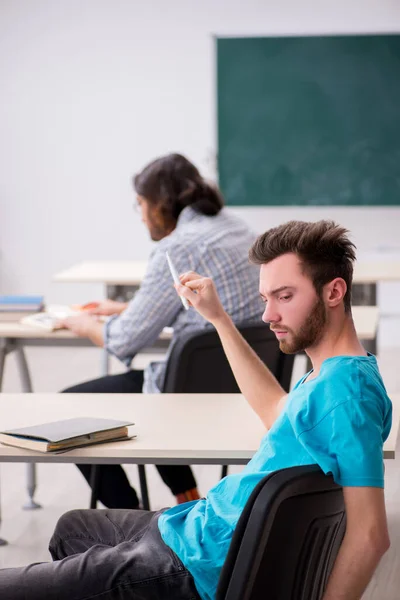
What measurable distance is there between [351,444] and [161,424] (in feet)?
2.82

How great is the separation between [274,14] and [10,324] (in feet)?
13.3

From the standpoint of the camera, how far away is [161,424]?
2.17 metres

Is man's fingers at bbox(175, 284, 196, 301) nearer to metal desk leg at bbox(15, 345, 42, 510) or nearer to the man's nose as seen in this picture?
the man's nose

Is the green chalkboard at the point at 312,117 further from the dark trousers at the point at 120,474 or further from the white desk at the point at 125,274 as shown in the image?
the dark trousers at the point at 120,474

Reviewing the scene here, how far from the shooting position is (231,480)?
1.60 metres

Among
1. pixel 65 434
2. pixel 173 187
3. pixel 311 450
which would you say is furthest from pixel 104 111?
pixel 311 450

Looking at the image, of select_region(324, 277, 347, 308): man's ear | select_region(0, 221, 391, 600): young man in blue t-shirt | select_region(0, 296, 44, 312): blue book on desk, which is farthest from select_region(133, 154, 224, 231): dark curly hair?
select_region(324, 277, 347, 308): man's ear

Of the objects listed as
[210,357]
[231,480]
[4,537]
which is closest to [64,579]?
[231,480]

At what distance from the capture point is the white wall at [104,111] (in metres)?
6.88

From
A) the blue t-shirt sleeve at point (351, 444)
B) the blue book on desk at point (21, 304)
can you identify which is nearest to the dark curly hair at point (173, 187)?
the blue book on desk at point (21, 304)

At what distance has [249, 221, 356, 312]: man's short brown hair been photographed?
1.57 m

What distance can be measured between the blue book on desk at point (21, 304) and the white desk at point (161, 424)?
130 cm

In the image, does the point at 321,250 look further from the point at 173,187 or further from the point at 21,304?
the point at 21,304

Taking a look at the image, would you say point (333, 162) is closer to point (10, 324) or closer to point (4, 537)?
point (10, 324)
